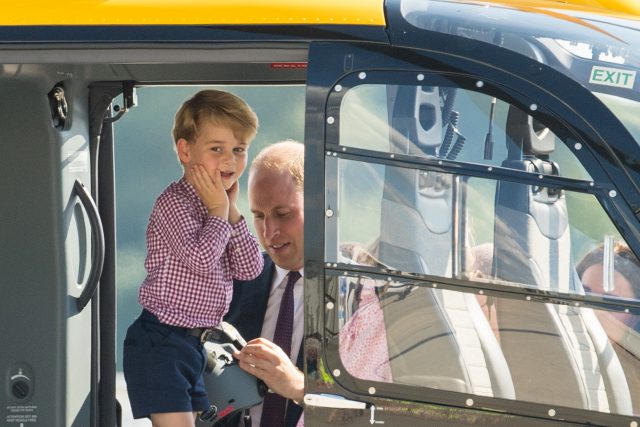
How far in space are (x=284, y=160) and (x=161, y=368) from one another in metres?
0.92

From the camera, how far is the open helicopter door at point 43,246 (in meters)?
3.57

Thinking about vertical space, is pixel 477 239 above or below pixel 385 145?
below

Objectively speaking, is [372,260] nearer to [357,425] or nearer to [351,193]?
[351,193]

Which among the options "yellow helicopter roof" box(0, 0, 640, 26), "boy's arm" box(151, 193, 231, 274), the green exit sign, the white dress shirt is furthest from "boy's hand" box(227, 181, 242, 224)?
the green exit sign

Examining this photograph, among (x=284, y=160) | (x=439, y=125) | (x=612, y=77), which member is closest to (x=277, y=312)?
(x=284, y=160)

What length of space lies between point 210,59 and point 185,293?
1.00 meters

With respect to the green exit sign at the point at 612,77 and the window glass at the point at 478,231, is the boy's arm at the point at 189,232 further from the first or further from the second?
the green exit sign at the point at 612,77

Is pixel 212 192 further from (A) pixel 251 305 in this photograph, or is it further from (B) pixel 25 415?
(B) pixel 25 415

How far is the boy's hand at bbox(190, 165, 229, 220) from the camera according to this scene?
365 cm

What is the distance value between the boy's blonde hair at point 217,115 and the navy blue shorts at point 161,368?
0.61 meters

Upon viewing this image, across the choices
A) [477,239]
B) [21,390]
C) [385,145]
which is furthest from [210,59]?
[21,390]

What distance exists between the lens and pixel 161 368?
12.0ft

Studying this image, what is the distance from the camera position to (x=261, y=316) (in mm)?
4102

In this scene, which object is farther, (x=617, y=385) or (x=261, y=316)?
(x=261, y=316)
